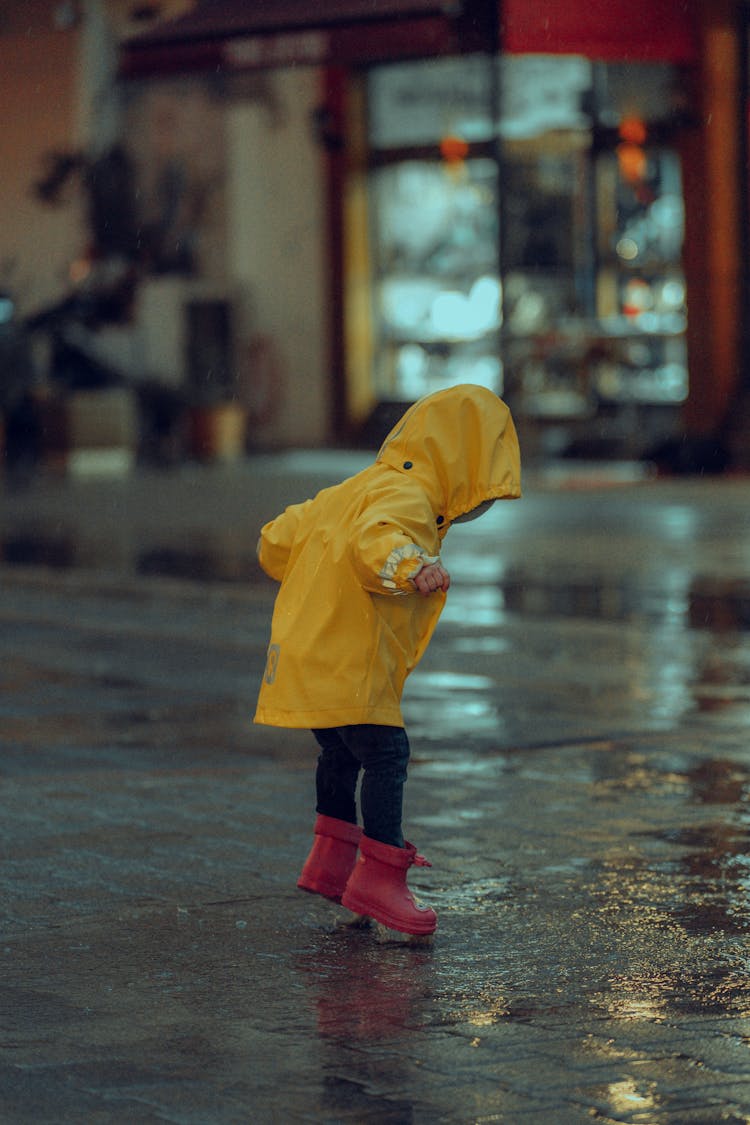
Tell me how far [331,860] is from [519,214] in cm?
2203

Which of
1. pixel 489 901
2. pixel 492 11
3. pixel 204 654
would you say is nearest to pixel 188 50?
pixel 492 11

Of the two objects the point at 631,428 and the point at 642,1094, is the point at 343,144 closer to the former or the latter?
the point at 631,428

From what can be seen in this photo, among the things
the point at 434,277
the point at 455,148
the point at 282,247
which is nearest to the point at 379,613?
the point at 455,148

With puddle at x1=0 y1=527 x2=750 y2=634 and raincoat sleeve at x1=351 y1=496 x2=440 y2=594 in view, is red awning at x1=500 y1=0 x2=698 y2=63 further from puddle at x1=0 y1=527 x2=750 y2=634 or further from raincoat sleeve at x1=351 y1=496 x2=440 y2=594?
raincoat sleeve at x1=351 y1=496 x2=440 y2=594

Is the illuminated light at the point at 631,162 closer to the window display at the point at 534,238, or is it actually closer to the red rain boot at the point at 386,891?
the window display at the point at 534,238

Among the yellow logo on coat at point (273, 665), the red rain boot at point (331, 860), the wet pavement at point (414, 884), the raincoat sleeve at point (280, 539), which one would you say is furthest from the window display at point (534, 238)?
the yellow logo on coat at point (273, 665)

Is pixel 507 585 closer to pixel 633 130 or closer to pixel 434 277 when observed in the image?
pixel 633 130

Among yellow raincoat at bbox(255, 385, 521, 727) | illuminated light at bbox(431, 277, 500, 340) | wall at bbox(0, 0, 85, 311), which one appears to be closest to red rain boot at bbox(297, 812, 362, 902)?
yellow raincoat at bbox(255, 385, 521, 727)

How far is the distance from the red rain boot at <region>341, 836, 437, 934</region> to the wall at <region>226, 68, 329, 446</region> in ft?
79.3

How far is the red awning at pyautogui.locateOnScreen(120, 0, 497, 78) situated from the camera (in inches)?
831

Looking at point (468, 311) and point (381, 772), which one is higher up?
point (468, 311)

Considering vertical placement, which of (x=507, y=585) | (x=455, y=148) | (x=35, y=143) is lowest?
(x=507, y=585)

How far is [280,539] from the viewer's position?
588 cm

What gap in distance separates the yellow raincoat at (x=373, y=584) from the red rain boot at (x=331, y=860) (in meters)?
0.40
